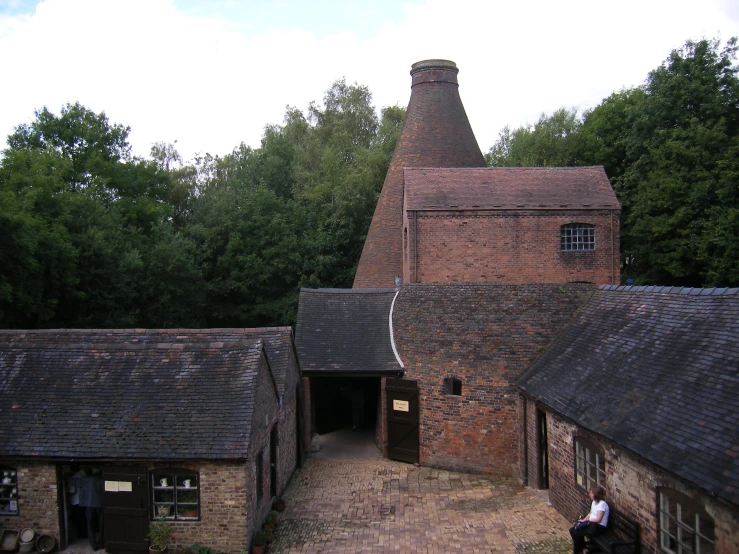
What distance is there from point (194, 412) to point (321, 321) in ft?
22.8

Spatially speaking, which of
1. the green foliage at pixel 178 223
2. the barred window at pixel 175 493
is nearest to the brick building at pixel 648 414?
the barred window at pixel 175 493

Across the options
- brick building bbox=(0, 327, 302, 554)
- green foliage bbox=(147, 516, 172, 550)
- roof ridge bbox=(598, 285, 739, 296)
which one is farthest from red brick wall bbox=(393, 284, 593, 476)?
green foliage bbox=(147, 516, 172, 550)

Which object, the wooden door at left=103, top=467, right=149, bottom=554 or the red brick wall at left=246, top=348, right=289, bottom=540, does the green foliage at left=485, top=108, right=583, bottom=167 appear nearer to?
the red brick wall at left=246, top=348, right=289, bottom=540

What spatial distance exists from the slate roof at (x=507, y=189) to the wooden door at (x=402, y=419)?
6.30 m

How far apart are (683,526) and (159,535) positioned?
8.06m

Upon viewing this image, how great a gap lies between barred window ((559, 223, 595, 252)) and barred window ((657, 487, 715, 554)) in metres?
12.4

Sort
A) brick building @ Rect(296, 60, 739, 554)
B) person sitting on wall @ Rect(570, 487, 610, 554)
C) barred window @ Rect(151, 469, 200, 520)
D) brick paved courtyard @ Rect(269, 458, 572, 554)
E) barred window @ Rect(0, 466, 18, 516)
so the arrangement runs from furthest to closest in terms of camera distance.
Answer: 1. brick paved courtyard @ Rect(269, 458, 572, 554)
2. barred window @ Rect(0, 466, 18, 516)
3. barred window @ Rect(151, 469, 200, 520)
4. person sitting on wall @ Rect(570, 487, 610, 554)
5. brick building @ Rect(296, 60, 739, 554)

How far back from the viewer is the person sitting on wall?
9609mm

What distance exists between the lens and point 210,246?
105 feet

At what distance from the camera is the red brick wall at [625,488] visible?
23.0ft

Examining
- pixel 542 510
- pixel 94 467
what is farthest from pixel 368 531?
pixel 94 467

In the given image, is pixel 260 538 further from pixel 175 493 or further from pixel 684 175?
pixel 684 175

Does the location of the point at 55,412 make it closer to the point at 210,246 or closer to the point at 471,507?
the point at 471,507

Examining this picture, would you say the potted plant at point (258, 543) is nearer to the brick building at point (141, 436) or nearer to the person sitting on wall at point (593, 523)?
A: the brick building at point (141, 436)
